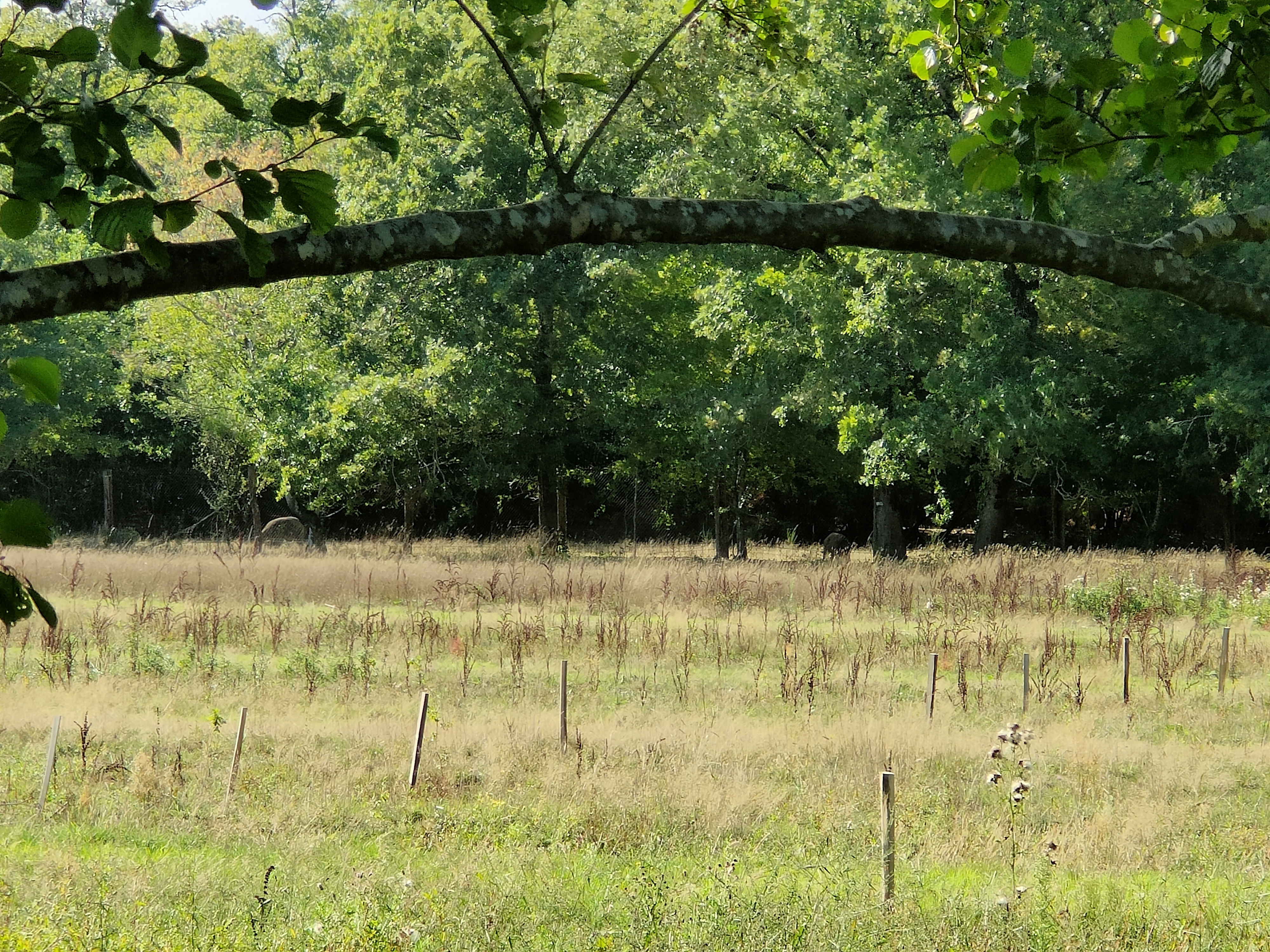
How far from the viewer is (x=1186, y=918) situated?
5387 mm

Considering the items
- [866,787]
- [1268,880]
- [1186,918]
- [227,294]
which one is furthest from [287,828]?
[227,294]

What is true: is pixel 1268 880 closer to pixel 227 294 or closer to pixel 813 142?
pixel 813 142

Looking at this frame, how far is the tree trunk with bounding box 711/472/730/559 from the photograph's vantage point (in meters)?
25.5

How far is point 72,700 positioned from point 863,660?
26.5ft

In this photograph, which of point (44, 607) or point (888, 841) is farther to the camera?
point (888, 841)

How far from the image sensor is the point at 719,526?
25.7 metres

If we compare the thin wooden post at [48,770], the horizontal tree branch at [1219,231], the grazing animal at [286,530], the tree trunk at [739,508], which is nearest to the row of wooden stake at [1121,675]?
the thin wooden post at [48,770]

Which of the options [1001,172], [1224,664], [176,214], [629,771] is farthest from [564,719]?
[176,214]

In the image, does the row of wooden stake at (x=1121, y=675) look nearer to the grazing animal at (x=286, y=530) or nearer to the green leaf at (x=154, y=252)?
the green leaf at (x=154, y=252)

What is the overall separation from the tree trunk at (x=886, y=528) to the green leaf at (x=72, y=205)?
74.0 feet

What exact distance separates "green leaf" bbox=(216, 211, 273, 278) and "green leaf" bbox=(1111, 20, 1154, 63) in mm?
2110

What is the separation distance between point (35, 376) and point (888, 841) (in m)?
4.99

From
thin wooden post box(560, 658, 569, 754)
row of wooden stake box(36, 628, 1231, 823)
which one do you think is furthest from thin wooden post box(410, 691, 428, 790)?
thin wooden post box(560, 658, 569, 754)

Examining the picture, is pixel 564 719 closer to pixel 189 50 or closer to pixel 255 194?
pixel 255 194
